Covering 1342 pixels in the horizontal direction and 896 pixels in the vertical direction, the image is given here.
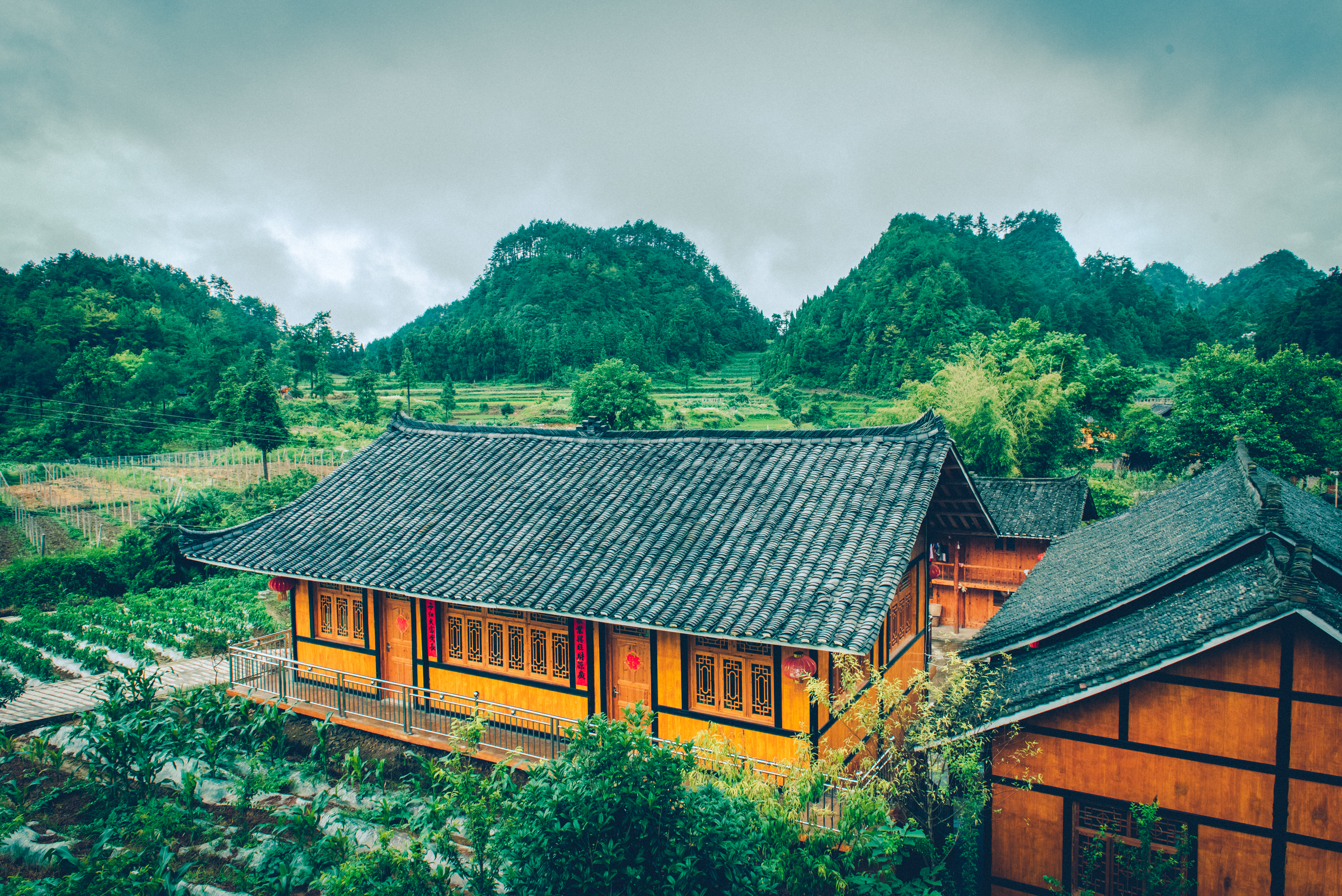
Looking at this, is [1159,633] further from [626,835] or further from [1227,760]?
[626,835]

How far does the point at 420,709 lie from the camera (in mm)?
12352

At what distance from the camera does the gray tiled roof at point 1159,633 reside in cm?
648

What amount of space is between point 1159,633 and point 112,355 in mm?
71099

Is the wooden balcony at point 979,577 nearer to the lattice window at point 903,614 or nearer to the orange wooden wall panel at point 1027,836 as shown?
the lattice window at point 903,614

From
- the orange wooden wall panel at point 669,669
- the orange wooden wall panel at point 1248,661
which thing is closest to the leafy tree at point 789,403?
the orange wooden wall panel at point 669,669

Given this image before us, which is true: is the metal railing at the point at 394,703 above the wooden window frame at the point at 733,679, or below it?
below

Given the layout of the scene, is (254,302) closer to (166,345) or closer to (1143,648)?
(166,345)

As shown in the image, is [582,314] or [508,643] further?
[582,314]

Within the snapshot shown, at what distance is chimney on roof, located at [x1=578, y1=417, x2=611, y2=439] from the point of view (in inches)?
561

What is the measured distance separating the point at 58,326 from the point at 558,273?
60.9m

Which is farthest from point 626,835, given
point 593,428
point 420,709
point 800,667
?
point 593,428

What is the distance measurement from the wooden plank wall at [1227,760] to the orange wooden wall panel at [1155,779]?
0.01m

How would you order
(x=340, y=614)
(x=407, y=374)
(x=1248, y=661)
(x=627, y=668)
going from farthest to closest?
(x=407, y=374)
(x=340, y=614)
(x=627, y=668)
(x=1248, y=661)

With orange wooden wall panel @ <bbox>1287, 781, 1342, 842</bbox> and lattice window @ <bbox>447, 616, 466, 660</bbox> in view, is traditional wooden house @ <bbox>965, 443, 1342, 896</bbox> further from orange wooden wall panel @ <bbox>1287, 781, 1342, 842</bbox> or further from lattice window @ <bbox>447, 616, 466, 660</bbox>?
A: lattice window @ <bbox>447, 616, 466, 660</bbox>
